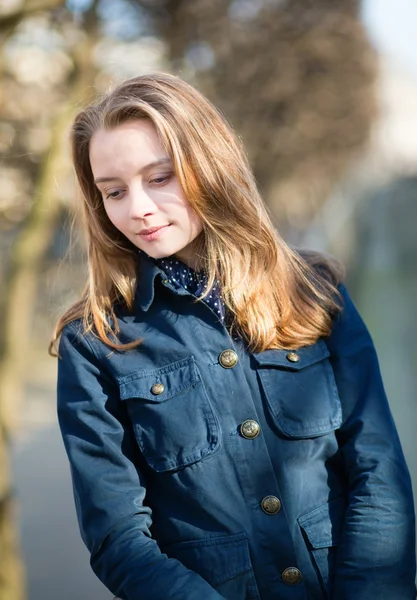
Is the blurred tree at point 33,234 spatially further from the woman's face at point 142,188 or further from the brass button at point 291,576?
the brass button at point 291,576

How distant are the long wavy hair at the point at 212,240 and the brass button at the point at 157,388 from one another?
0.11 meters

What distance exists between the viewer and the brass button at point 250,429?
5.45ft

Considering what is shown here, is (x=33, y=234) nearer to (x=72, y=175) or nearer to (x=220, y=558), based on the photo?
(x=72, y=175)

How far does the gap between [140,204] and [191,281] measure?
24 cm

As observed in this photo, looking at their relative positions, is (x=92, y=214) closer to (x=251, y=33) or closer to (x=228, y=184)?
(x=228, y=184)

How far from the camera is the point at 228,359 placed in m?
1.72

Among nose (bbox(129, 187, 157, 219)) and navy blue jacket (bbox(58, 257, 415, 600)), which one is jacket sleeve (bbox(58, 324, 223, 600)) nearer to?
navy blue jacket (bbox(58, 257, 415, 600))

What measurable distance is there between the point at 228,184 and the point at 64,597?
4.08 meters

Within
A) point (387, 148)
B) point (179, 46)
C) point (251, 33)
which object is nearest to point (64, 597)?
point (179, 46)

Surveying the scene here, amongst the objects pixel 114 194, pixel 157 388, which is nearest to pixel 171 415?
pixel 157 388

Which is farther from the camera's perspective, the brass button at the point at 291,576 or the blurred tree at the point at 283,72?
the blurred tree at the point at 283,72

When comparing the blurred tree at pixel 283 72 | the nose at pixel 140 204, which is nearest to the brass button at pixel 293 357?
the nose at pixel 140 204

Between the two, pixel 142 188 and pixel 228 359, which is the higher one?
pixel 142 188

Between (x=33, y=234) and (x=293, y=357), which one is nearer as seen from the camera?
(x=293, y=357)
